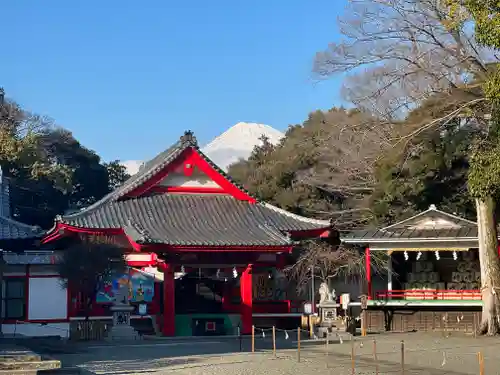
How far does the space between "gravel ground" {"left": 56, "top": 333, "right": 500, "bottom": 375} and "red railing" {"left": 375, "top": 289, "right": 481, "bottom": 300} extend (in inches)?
123

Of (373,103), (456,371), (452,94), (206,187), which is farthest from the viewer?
(206,187)

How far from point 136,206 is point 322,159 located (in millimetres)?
14279

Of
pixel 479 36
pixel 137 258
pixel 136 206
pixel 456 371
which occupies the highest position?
pixel 479 36

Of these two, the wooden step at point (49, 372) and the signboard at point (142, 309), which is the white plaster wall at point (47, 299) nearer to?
the signboard at point (142, 309)

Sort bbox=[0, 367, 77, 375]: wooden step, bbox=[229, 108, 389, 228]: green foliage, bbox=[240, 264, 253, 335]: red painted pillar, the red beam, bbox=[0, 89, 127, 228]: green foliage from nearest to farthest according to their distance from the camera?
bbox=[0, 367, 77, 375]: wooden step
bbox=[240, 264, 253, 335]: red painted pillar
the red beam
bbox=[229, 108, 389, 228]: green foliage
bbox=[0, 89, 127, 228]: green foliage

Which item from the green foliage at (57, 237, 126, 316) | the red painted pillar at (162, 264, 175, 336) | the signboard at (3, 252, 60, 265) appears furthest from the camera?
the signboard at (3, 252, 60, 265)

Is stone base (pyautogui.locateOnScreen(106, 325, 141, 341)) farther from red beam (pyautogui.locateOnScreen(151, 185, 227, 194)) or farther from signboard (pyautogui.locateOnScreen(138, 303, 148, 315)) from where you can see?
red beam (pyautogui.locateOnScreen(151, 185, 227, 194))

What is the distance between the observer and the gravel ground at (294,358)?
16.8m

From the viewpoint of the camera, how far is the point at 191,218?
29.5m

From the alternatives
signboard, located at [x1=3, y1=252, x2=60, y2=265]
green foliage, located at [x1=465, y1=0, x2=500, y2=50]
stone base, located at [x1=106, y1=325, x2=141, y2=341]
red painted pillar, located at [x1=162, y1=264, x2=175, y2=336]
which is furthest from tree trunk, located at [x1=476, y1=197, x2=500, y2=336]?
signboard, located at [x1=3, y1=252, x2=60, y2=265]

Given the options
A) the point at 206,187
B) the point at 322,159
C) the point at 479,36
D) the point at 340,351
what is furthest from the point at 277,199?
the point at 479,36

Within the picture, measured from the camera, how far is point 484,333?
2570 centimetres

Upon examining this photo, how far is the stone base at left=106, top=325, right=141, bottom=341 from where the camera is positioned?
26641mm

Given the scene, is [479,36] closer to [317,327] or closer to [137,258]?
[317,327]
